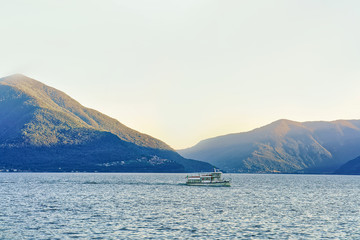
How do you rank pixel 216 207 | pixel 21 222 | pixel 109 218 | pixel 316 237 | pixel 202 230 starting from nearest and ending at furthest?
1. pixel 316 237
2. pixel 202 230
3. pixel 21 222
4. pixel 109 218
5. pixel 216 207

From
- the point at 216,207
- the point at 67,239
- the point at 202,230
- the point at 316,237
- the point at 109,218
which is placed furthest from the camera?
the point at 216,207

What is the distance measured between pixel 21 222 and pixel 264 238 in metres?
44.2

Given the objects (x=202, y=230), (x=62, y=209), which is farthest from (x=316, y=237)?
(x=62, y=209)

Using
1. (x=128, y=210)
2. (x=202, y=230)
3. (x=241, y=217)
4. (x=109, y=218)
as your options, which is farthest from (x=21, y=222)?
(x=241, y=217)

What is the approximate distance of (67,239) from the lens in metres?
58.9

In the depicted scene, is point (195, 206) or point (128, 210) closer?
point (128, 210)

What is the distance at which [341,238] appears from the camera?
62.4 m

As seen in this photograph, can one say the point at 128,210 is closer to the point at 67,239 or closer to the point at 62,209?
the point at 62,209

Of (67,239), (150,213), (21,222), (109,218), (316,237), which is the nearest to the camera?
(67,239)

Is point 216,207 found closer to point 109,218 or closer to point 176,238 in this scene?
point 109,218

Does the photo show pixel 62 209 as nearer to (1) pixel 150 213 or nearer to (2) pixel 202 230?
(1) pixel 150 213

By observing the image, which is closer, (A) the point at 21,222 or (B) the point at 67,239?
(B) the point at 67,239

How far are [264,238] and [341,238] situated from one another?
490 inches

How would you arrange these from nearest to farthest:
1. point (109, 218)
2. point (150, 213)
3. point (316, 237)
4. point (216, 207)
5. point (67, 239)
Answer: point (67, 239)
point (316, 237)
point (109, 218)
point (150, 213)
point (216, 207)
